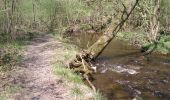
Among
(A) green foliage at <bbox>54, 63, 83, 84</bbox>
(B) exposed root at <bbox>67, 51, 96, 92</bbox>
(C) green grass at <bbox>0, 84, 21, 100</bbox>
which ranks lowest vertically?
(B) exposed root at <bbox>67, 51, 96, 92</bbox>

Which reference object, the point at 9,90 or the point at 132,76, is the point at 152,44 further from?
the point at 9,90

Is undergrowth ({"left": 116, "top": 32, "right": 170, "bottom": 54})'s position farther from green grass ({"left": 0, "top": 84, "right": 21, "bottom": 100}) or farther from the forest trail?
green grass ({"left": 0, "top": 84, "right": 21, "bottom": 100})

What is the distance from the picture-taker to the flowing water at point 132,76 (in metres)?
13.6

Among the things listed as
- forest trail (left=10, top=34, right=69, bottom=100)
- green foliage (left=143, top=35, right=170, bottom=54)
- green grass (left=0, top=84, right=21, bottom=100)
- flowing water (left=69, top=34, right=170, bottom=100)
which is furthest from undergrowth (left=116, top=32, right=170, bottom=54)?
green grass (left=0, top=84, right=21, bottom=100)

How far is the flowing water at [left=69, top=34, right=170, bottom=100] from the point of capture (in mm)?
13615

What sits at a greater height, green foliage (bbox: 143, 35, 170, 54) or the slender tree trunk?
the slender tree trunk

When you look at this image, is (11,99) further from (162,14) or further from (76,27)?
(76,27)

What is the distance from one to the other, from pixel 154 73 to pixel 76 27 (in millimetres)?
30184

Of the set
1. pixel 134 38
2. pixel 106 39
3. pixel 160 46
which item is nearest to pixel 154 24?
pixel 134 38

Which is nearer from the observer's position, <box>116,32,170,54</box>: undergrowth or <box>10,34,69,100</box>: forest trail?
<box>10,34,69,100</box>: forest trail

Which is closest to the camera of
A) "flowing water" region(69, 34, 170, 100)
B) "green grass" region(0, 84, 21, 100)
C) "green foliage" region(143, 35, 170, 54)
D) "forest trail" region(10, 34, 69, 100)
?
"green grass" region(0, 84, 21, 100)

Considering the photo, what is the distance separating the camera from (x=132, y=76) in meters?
16.9

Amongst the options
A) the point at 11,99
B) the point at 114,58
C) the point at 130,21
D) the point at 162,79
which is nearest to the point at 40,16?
the point at 130,21

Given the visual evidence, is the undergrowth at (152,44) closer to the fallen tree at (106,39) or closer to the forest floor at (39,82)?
the fallen tree at (106,39)
